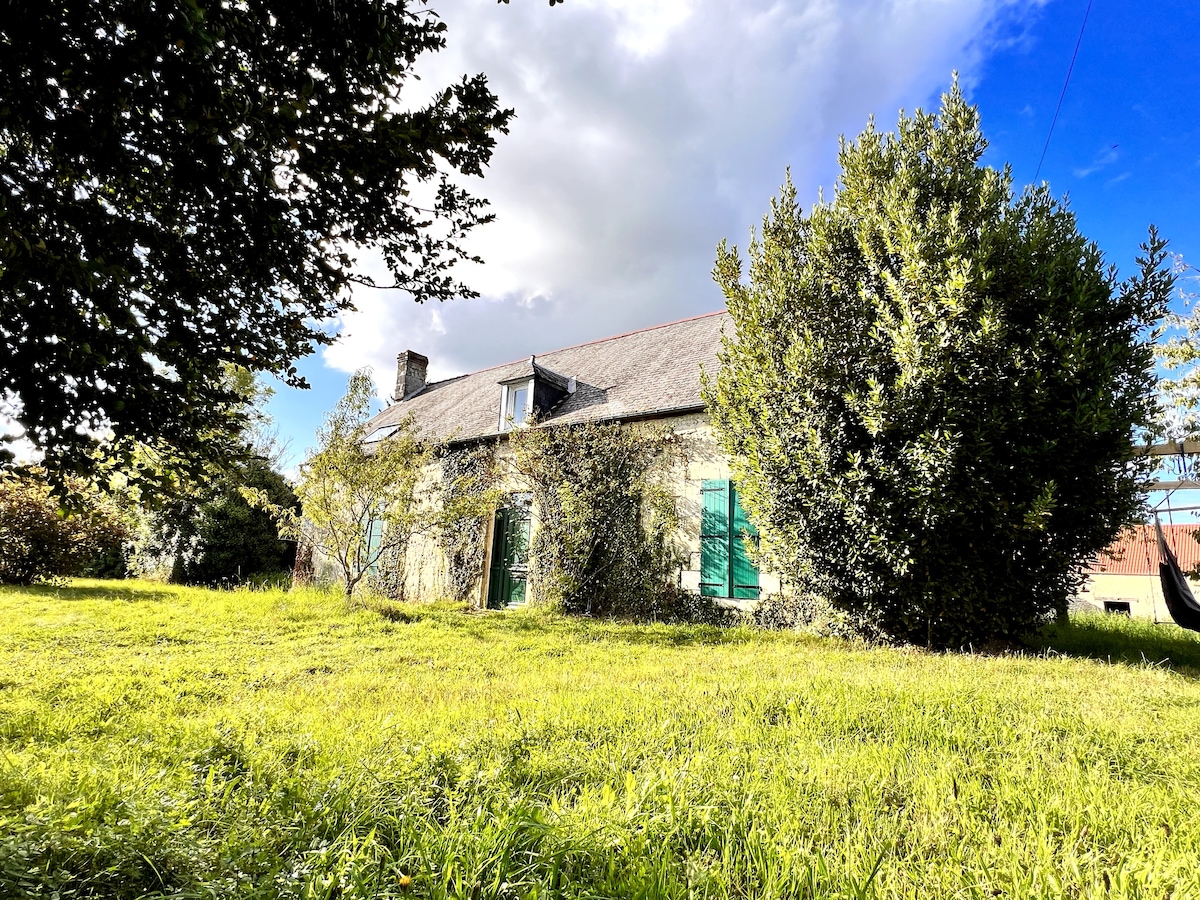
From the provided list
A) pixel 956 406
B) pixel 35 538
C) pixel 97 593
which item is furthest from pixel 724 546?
pixel 35 538

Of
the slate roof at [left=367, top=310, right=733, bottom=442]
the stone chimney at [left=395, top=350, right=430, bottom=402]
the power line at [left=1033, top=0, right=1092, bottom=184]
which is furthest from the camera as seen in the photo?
the stone chimney at [left=395, top=350, right=430, bottom=402]

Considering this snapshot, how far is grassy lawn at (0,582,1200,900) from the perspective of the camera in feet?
5.75

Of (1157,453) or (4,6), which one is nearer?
(4,6)

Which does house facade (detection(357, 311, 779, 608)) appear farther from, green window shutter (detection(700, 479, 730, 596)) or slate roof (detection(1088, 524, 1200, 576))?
slate roof (detection(1088, 524, 1200, 576))

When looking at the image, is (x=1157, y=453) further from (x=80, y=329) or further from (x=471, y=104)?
(x=80, y=329)

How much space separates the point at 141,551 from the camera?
1680 centimetres

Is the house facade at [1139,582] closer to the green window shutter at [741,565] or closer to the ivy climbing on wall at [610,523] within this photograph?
the green window shutter at [741,565]

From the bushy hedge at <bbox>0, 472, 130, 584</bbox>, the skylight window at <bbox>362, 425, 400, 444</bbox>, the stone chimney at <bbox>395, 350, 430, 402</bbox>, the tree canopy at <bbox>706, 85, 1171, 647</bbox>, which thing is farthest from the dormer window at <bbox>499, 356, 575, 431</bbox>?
the stone chimney at <bbox>395, 350, 430, 402</bbox>

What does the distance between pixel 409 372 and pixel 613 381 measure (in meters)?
11.5

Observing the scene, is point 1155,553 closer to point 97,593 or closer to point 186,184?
point 186,184

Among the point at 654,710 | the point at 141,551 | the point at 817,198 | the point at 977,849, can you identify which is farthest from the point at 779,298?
the point at 141,551

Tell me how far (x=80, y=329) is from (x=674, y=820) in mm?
3474

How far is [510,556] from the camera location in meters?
12.8

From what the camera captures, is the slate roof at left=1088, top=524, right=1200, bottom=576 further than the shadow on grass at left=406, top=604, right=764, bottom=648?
Yes
